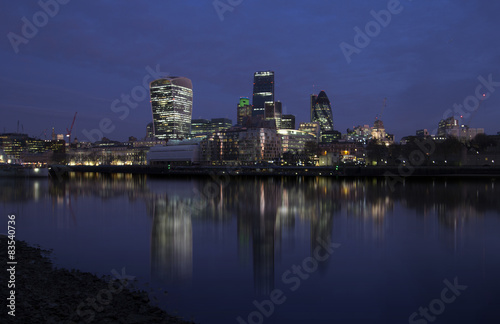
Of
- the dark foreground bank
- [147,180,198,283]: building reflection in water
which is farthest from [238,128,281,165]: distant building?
the dark foreground bank

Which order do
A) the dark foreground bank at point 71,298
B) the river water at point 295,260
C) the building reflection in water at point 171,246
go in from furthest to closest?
the building reflection in water at point 171,246 → the river water at point 295,260 → the dark foreground bank at point 71,298

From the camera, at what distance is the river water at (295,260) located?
11.3 metres

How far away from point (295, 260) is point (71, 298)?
9.17 metres

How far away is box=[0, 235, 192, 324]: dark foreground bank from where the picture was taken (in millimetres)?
9320

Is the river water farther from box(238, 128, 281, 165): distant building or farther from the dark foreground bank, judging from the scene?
box(238, 128, 281, 165): distant building

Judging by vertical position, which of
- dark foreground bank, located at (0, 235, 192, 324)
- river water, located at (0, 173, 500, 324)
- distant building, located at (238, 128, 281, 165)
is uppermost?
distant building, located at (238, 128, 281, 165)

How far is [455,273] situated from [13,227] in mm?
25813

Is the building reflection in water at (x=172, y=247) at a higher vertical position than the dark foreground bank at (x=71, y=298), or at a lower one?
lower

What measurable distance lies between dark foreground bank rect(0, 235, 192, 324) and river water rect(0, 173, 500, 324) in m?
0.82

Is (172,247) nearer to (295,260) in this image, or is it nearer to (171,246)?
(171,246)

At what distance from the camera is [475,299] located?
11914 mm

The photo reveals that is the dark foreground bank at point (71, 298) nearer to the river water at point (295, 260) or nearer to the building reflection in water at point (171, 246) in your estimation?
the river water at point (295, 260)

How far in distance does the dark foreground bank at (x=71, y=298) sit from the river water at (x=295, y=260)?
819 mm

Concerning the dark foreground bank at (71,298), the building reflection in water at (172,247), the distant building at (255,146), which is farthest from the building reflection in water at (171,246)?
the distant building at (255,146)
